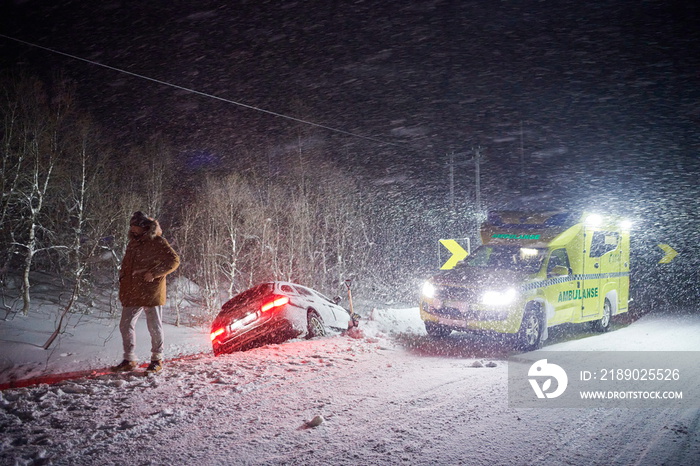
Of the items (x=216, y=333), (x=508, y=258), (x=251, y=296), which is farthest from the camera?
(x=508, y=258)

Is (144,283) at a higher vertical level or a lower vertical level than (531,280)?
higher

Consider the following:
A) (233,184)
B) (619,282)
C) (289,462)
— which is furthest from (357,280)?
(289,462)

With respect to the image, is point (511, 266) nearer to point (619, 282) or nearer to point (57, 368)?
point (619, 282)

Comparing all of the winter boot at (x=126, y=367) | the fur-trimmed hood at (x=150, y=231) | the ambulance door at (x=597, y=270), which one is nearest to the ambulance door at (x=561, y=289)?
the ambulance door at (x=597, y=270)

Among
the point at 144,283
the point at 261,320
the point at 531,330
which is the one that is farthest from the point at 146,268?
the point at 531,330

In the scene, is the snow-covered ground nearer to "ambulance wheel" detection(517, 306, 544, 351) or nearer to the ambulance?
"ambulance wheel" detection(517, 306, 544, 351)

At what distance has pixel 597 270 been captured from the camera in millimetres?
9898

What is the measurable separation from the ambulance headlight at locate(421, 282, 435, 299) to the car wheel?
2.29 metres

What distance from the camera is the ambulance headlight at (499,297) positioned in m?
7.77

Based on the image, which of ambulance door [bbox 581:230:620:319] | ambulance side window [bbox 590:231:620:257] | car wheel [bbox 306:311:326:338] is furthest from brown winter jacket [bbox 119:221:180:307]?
ambulance side window [bbox 590:231:620:257]

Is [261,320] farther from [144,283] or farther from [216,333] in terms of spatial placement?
[144,283]

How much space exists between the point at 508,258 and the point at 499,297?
1696 millimetres

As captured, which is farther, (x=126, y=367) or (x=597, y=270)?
(x=597, y=270)

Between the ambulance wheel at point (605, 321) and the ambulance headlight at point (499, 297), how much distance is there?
151 inches
